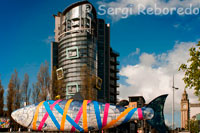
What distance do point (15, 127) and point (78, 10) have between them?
135ft

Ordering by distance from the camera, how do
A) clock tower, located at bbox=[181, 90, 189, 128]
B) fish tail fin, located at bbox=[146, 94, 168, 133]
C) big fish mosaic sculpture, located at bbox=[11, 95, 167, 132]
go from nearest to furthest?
fish tail fin, located at bbox=[146, 94, 168, 133], big fish mosaic sculpture, located at bbox=[11, 95, 167, 132], clock tower, located at bbox=[181, 90, 189, 128]

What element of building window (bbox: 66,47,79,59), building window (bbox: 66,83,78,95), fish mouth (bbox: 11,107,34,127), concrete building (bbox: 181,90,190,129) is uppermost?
building window (bbox: 66,47,79,59)

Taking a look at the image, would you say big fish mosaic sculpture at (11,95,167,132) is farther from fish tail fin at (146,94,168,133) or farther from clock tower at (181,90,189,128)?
clock tower at (181,90,189,128)

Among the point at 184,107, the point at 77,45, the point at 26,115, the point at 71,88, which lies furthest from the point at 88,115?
the point at 184,107

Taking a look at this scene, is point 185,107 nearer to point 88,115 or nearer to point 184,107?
point 184,107

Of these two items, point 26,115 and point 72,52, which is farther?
point 72,52

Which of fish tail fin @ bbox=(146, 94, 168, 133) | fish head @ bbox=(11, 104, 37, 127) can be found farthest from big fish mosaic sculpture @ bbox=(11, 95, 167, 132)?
fish head @ bbox=(11, 104, 37, 127)

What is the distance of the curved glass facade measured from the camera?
76000 millimetres

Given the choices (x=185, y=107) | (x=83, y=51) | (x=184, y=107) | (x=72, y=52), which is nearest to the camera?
(x=83, y=51)

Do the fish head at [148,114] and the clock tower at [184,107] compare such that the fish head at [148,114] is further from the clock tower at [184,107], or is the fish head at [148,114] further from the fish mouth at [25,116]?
the clock tower at [184,107]

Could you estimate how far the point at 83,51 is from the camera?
252 ft

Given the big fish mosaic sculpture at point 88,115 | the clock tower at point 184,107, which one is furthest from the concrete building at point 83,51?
the clock tower at point 184,107

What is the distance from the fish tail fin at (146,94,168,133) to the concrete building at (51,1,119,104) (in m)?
45.8

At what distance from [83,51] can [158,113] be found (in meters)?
55.5
